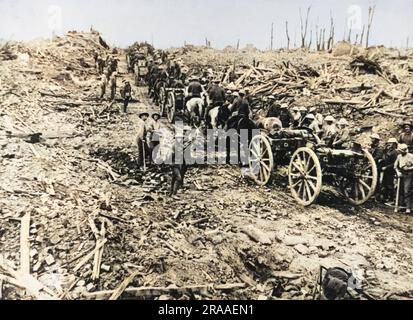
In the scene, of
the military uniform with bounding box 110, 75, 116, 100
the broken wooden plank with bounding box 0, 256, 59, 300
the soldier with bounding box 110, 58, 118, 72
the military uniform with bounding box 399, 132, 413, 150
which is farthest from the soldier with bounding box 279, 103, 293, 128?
the broken wooden plank with bounding box 0, 256, 59, 300

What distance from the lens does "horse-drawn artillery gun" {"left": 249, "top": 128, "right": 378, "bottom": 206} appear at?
5.86 m

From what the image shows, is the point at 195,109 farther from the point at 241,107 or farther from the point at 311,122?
the point at 311,122

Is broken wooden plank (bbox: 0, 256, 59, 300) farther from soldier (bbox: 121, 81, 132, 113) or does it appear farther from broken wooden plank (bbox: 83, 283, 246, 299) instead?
soldier (bbox: 121, 81, 132, 113)

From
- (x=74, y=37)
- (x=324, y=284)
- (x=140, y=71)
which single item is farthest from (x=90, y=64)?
(x=324, y=284)

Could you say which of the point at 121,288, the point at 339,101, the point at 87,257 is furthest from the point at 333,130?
the point at 87,257

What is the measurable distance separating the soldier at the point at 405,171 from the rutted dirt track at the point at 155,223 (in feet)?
0.86

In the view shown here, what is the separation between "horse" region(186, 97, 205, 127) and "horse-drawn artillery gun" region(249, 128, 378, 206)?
1.92 m

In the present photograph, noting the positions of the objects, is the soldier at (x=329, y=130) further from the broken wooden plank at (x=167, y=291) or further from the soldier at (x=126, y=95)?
the soldier at (x=126, y=95)

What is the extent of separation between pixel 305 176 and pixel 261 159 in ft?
2.89

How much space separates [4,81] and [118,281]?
4.17 meters

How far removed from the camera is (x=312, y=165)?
5.98 meters

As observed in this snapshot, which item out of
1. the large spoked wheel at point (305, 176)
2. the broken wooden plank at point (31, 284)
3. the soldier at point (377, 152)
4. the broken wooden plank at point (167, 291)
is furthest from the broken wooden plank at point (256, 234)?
the broken wooden plank at point (31, 284)

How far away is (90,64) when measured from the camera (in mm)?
8531
